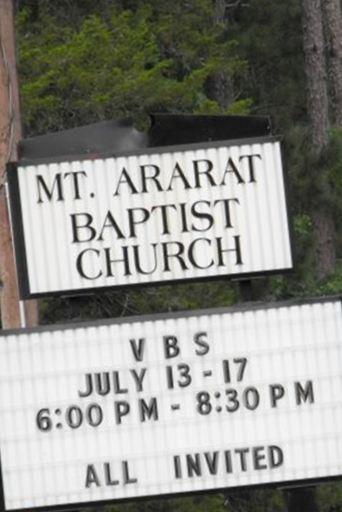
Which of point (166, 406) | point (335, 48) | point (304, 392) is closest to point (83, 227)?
point (166, 406)

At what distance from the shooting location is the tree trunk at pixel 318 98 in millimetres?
32719

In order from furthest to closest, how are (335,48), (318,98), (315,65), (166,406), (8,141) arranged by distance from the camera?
(335,48)
(318,98)
(315,65)
(8,141)
(166,406)

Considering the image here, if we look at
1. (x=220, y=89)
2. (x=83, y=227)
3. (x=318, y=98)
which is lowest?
(x=83, y=227)

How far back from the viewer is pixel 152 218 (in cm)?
878

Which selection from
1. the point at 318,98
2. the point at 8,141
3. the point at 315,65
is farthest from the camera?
the point at 318,98

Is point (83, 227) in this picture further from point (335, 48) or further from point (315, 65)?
point (335, 48)

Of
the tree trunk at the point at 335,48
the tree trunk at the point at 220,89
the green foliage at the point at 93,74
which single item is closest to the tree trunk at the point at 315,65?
the tree trunk at the point at 335,48

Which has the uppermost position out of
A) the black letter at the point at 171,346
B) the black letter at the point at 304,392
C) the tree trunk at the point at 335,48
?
the tree trunk at the point at 335,48

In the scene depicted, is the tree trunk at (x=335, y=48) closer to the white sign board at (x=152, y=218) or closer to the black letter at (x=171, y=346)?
the white sign board at (x=152, y=218)

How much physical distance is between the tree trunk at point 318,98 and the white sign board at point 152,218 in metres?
23.6

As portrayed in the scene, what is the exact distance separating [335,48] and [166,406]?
91.7 ft

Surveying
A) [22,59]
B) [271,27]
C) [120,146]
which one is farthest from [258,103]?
[120,146]

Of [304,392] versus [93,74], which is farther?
[93,74]

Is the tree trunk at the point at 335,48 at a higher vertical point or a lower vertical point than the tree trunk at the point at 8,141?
higher
